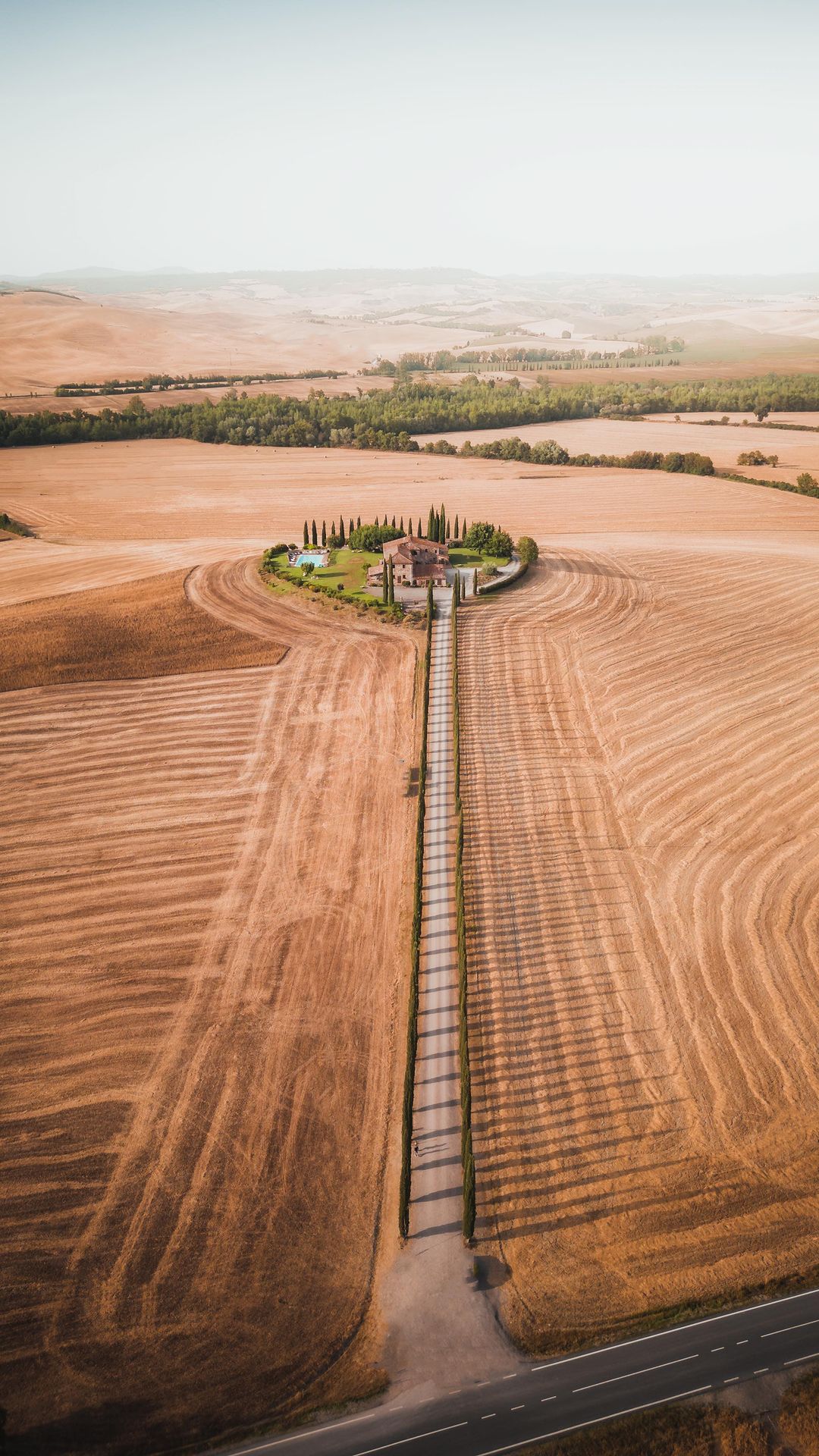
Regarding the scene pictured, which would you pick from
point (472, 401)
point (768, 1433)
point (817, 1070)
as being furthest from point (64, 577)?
point (472, 401)

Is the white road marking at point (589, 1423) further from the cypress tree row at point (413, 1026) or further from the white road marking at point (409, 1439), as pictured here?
the cypress tree row at point (413, 1026)

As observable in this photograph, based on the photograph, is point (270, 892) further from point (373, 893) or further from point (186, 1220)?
point (186, 1220)

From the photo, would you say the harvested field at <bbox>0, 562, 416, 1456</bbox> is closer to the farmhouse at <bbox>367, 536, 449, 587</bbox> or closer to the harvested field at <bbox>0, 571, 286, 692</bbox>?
the harvested field at <bbox>0, 571, 286, 692</bbox>

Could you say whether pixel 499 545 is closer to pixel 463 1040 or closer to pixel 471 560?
pixel 471 560

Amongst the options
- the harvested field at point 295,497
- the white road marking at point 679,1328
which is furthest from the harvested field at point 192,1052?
the harvested field at point 295,497

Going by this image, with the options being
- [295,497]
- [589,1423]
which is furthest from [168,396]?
[589,1423]

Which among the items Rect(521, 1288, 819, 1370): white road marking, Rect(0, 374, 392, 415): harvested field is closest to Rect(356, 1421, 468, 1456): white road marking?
Rect(521, 1288, 819, 1370): white road marking
